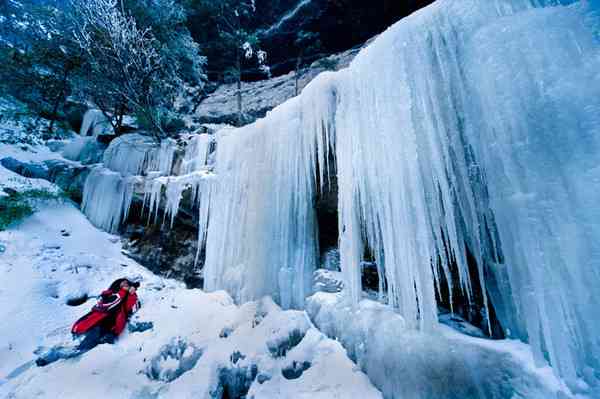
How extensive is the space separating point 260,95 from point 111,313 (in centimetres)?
1210

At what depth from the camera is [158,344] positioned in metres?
3.37

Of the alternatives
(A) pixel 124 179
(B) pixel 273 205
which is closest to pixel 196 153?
(A) pixel 124 179

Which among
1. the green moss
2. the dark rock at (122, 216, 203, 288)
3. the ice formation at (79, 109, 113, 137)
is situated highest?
the ice formation at (79, 109, 113, 137)

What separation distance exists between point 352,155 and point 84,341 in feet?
14.6

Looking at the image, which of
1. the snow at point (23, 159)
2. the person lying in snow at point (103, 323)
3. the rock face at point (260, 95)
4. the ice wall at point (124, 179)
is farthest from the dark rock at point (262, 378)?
the rock face at point (260, 95)

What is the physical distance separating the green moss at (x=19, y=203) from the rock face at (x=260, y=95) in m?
7.36

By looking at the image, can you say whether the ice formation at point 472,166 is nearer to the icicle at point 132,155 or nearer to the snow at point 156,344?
the snow at point 156,344

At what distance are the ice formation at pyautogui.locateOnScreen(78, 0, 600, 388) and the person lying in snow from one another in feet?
6.91

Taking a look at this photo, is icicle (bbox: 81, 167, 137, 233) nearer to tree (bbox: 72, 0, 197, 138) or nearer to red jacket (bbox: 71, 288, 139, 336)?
tree (bbox: 72, 0, 197, 138)

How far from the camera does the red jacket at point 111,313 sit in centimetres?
333

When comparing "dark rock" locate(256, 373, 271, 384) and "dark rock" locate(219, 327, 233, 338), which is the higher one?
"dark rock" locate(219, 327, 233, 338)

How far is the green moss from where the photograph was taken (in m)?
5.11

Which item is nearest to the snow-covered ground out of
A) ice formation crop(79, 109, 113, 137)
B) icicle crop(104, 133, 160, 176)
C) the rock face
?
icicle crop(104, 133, 160, 176)

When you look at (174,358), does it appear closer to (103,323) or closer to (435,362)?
(103,323)
